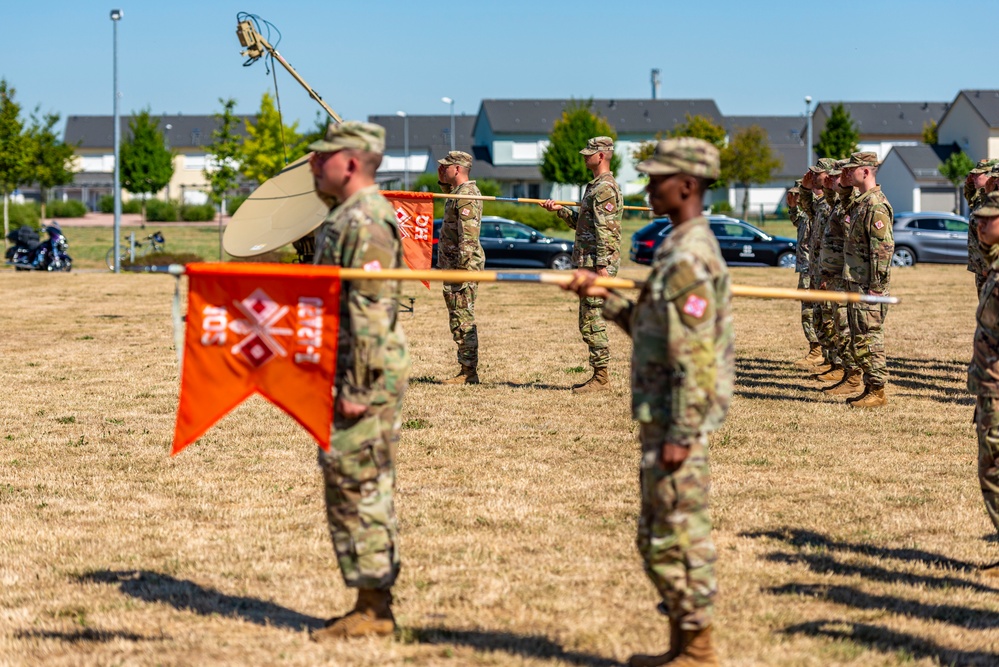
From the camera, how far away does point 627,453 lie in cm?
1010

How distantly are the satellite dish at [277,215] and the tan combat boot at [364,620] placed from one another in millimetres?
2291

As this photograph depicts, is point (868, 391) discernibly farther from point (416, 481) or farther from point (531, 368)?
Result: point (416, 481)

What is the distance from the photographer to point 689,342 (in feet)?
15.9

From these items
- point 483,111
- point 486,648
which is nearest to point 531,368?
point 486,648

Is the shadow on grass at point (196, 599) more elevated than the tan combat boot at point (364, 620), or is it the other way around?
the tan combat boot at point (364, 620)

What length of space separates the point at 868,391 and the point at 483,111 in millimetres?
92808

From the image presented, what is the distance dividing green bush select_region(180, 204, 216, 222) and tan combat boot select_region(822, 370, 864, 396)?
205 ft

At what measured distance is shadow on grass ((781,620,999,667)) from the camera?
5566mm

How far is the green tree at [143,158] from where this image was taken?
241 feet

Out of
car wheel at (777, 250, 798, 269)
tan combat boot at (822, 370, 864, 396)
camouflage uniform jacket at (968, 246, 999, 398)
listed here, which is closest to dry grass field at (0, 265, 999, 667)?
tan combat boot at (822, 370, 864, 396)

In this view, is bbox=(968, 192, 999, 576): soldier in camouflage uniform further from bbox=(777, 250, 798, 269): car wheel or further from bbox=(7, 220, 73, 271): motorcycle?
bbox=(7, 220, 73, 271): motorcycle

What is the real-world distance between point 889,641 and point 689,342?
1.95 metres

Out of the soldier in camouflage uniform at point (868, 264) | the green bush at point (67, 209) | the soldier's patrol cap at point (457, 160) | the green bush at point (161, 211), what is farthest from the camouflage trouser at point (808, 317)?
the green bush at point (67, 209)

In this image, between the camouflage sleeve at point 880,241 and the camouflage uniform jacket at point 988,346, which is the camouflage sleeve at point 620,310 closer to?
the camouflage uniform jacket at point 988,346
